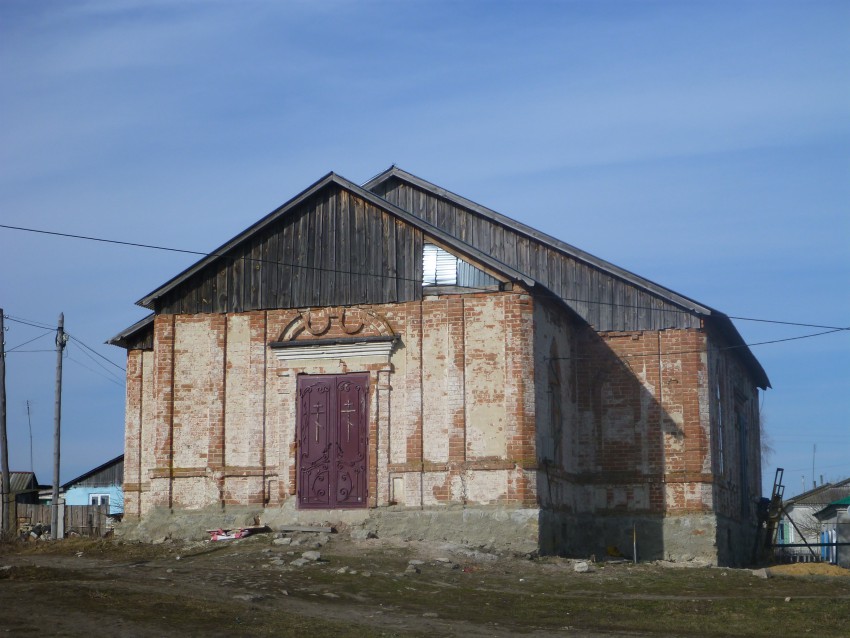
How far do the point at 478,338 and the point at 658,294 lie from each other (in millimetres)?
4988

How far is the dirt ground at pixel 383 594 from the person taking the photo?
12.9 metres

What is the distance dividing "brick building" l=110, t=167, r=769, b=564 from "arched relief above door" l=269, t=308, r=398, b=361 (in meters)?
0.03

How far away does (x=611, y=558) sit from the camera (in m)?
22.3

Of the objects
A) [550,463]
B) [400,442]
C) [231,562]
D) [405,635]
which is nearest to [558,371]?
[550,463]

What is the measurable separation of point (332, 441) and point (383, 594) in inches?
228

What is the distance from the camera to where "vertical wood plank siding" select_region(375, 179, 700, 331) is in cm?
2362

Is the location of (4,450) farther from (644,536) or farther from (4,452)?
(644,536)

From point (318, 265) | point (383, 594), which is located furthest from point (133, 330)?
point (383, 594)

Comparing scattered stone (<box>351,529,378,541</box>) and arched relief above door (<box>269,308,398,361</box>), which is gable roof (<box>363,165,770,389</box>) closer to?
arched relief above door (<box>269,308,398,361</box>)

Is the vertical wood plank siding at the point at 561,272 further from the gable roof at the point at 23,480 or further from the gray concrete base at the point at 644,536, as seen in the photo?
the gable roof at the point at 23,480

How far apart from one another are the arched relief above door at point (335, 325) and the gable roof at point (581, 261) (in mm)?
4130

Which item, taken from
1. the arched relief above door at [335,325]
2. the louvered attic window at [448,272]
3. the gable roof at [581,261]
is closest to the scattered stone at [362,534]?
the arched relief above door at [335,325]

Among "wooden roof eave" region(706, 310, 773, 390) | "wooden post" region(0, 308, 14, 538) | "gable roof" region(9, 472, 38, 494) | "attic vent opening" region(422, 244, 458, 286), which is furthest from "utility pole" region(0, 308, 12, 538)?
"gable roof" region(9, 472, 38, 494)

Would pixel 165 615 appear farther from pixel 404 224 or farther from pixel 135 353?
pixel 135 353
